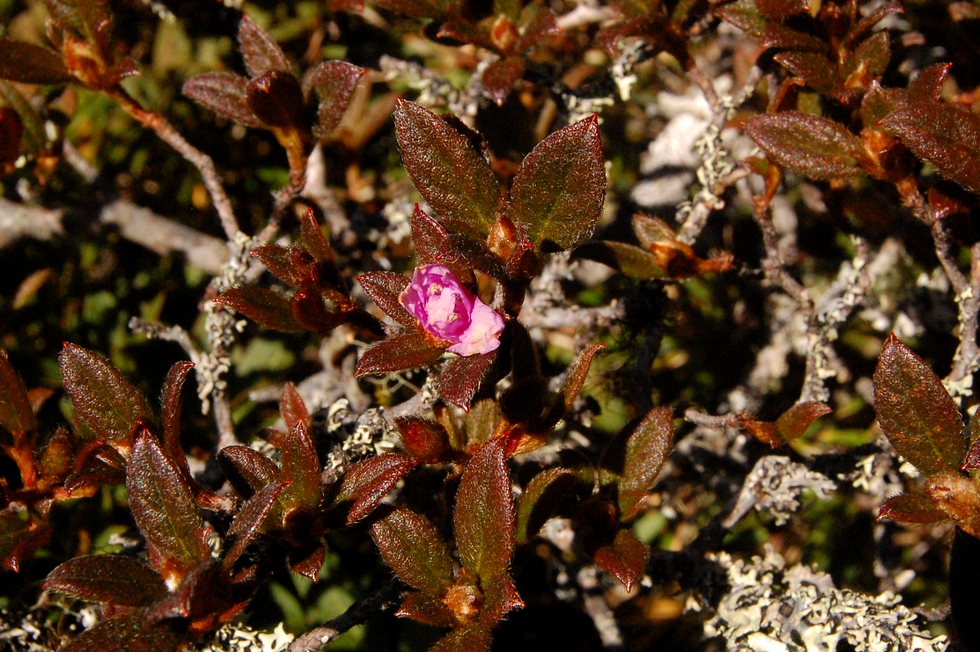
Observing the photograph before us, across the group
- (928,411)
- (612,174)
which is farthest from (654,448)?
(612,174)

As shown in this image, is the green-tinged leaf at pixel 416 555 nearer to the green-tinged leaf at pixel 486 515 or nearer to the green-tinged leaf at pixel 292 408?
the green-tinged leaf at pixel 486 515

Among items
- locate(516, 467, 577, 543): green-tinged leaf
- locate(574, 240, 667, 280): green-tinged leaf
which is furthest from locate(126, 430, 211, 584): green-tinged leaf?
locate(574, 240, 667, 280): green-tinged leaf

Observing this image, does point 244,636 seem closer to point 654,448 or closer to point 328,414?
point 328,414

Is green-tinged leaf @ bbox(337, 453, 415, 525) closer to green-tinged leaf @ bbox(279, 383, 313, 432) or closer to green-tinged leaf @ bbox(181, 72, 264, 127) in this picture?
green-tinged leaf @ bbox(279, 383, 313, 432)

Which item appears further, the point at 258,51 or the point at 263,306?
the point at 258,51

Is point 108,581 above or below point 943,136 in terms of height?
below

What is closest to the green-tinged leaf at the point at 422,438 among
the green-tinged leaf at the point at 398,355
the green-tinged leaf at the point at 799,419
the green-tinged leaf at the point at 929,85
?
the green-tinged leaf at the point at 398,355

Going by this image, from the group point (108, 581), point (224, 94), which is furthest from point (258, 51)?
point (108, 581)

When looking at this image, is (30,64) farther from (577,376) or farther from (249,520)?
(577,376)
